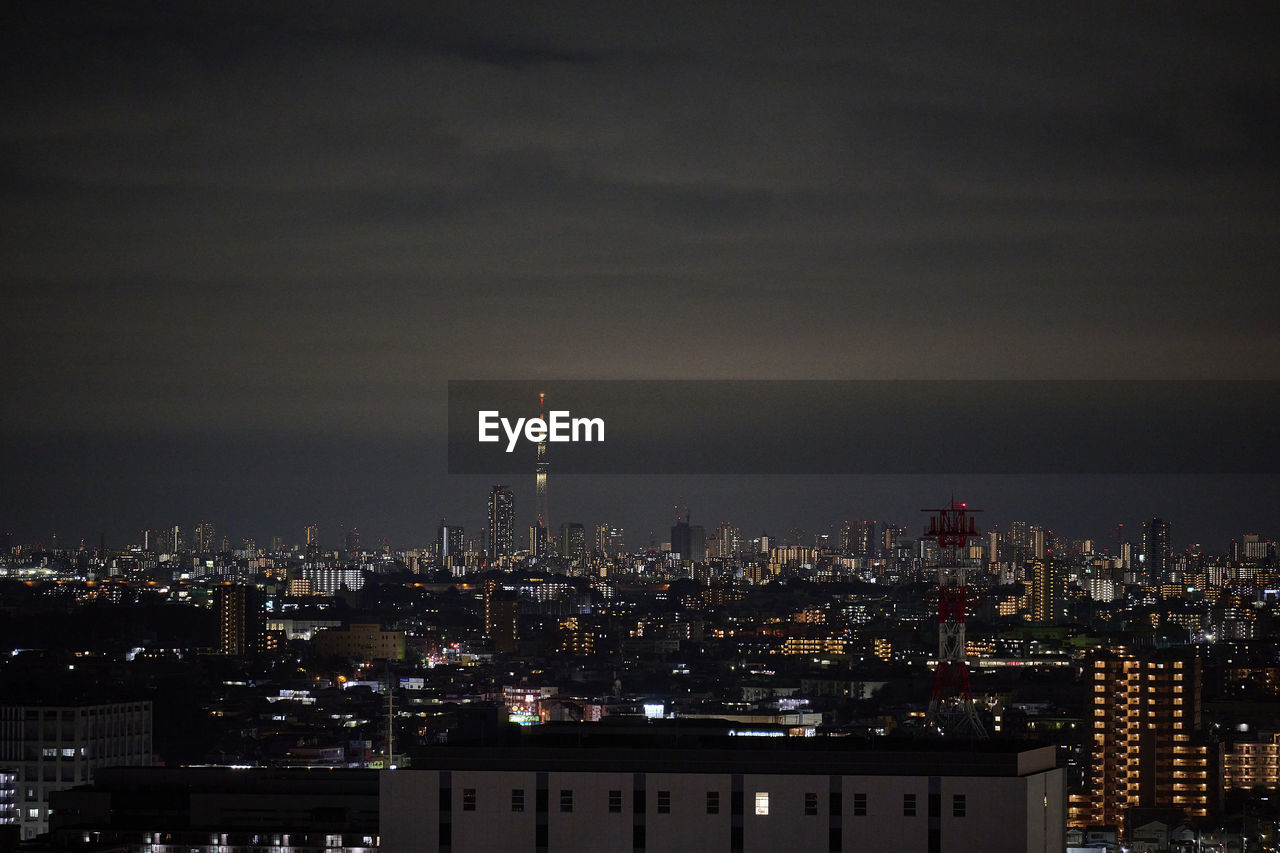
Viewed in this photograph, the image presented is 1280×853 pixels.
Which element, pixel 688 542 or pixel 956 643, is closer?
pixel 956 643

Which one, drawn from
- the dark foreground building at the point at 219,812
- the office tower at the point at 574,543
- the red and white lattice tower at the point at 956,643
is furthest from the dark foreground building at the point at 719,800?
the office tower at the point at 574,543

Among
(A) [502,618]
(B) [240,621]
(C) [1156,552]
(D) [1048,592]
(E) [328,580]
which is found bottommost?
(A) [502,618]

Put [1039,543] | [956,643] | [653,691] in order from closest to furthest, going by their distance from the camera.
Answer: [956,643]
[653,691]
[1039,543]

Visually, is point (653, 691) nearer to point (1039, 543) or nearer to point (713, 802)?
point (1039, 543)

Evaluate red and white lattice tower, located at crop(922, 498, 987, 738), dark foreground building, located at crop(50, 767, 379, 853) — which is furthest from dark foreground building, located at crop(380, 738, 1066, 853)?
dark foreground building, located at crop(50, 767, 379, 853)

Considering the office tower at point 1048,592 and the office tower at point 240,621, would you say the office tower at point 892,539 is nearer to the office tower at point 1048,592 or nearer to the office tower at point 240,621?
the office tower at point 1048,592

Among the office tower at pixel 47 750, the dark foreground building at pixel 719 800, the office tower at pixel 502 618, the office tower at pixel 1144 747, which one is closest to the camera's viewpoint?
the dark foreground building at pixel 719 800

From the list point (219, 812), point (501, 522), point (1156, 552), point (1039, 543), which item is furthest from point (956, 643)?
point (501, 522)
